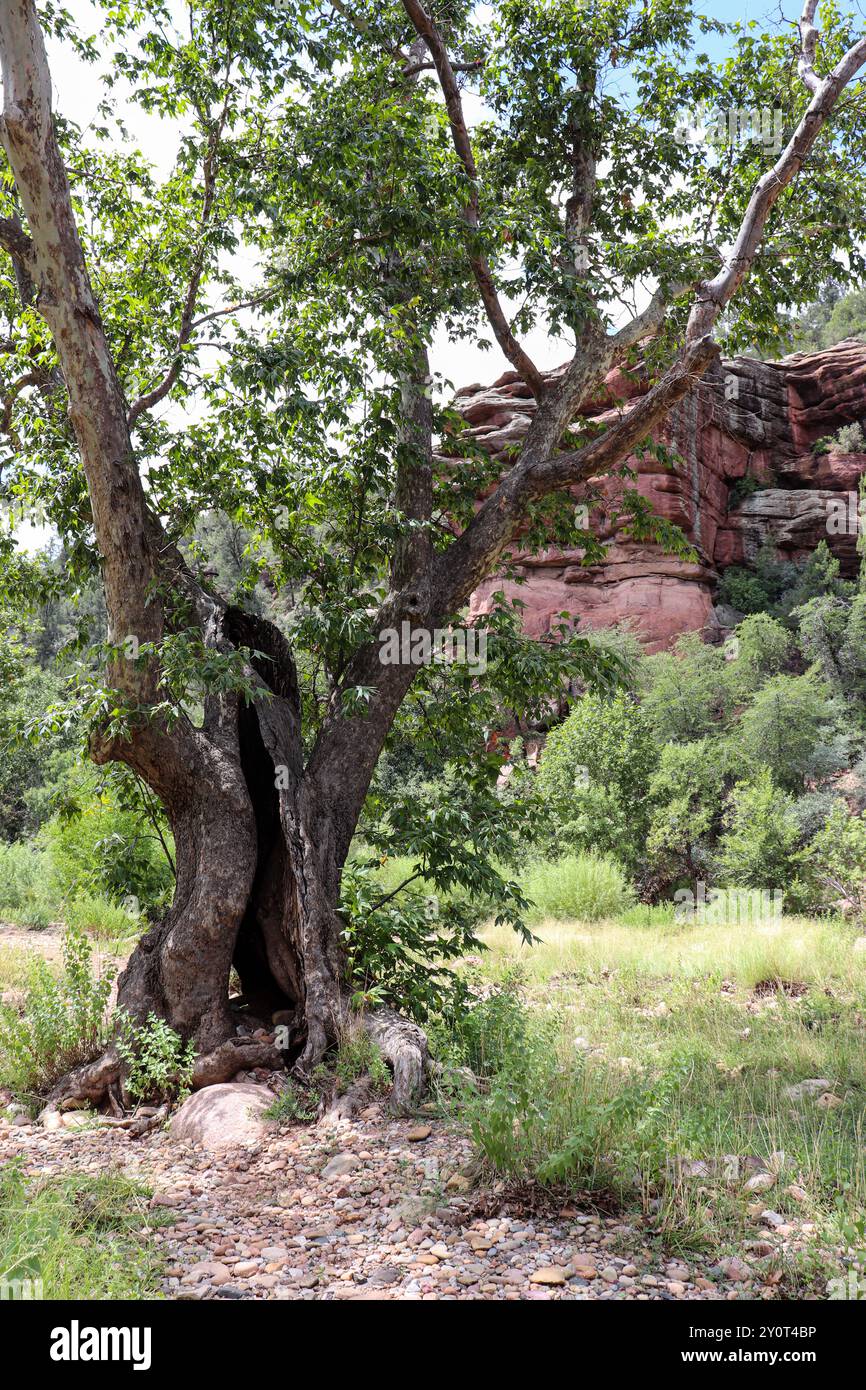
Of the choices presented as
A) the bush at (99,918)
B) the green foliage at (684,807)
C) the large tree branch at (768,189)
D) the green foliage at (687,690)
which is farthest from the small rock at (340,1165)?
the green foliage at (687,690)

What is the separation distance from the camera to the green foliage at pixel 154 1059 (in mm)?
5168

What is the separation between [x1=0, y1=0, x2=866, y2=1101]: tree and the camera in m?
5.32

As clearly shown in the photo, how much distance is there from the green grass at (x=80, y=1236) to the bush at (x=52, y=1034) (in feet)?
5.35

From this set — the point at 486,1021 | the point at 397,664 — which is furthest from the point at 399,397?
the point at 486,1021

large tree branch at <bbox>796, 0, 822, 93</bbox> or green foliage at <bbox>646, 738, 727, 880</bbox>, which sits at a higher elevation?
large tree branch at <bbox>796, 0, 822, 93</bbox>

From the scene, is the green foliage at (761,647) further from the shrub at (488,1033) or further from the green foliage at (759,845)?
the shrub at (488,1033)

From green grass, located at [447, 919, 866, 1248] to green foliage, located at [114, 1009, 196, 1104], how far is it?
1861 mm

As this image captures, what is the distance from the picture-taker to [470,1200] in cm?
354

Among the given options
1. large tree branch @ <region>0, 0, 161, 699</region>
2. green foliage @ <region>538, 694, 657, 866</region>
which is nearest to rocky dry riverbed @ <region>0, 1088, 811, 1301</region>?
large tree branch @ <region>0, 0, 161, 699</region>

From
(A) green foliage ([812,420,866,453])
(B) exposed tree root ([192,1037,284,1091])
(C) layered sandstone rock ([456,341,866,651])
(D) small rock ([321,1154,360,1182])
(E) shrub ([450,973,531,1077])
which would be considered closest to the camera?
(D) small rock ([321,1154,360,1182])

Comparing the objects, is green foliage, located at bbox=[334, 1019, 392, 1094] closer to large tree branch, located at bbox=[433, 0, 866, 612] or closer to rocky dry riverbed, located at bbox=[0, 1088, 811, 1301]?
rocky dry riverbed, located at bbox=[0, 1088, 811, 1301]

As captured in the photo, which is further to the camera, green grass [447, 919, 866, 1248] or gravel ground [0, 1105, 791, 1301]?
green grass [447, 919, 866, 1248]

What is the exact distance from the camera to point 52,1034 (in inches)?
221
